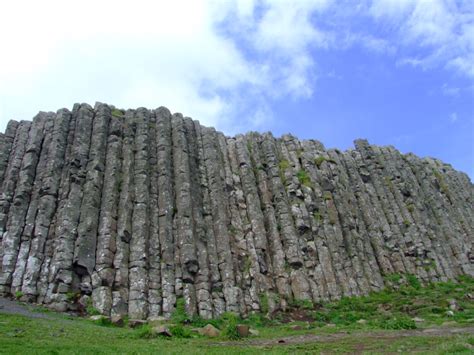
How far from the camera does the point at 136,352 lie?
13.7 m

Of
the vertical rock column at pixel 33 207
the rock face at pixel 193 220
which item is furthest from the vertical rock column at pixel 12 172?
the vertical rock column at pixel 33 207

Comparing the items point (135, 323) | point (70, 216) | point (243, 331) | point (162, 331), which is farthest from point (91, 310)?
point (243, 331)

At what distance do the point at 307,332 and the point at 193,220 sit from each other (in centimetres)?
1089

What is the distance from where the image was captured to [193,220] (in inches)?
1121

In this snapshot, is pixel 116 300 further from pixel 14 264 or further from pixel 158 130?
pixel 158 130

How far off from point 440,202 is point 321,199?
14.9 metres

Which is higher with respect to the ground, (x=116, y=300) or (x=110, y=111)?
(x=110, y=111)

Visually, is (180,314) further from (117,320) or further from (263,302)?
(263,302)

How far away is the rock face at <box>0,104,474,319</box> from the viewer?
24297 millimetres

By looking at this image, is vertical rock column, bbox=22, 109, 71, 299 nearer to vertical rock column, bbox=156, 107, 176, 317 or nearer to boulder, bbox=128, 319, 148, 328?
boulder, bbox=128, 319, 148, 328

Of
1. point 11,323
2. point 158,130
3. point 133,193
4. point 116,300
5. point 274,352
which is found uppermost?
point 158,130

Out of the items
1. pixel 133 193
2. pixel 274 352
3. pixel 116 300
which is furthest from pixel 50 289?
pixel 274 352

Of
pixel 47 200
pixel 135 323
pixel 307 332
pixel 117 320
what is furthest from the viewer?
pixel 47 200

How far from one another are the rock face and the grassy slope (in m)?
2.52
